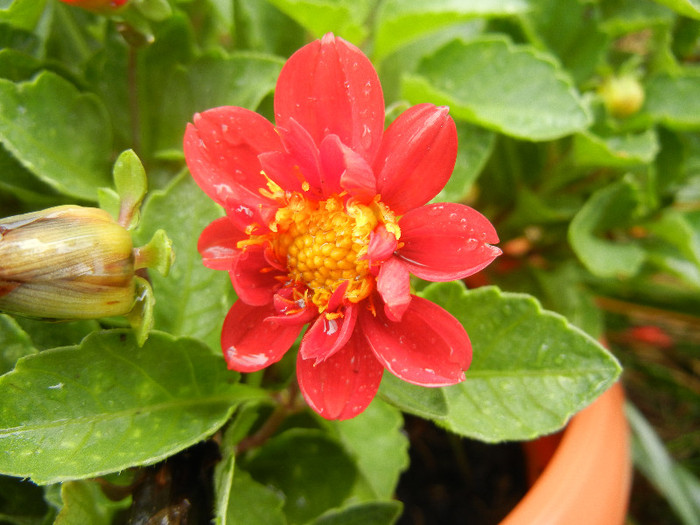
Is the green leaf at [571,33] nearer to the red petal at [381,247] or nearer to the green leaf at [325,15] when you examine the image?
the green leaf at [325,15]

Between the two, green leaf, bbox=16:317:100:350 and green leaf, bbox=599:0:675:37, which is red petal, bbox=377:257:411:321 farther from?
green leaf, bbox=599:0:675:37

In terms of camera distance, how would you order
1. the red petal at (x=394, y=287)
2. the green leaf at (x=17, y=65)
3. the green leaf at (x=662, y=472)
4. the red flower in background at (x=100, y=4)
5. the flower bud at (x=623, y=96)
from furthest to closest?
1. the green leaf at (x=662, y=472)
2. the flower bud at (x=623, y=96)
3. the green leaf at (x=17, y=65)
4. the red flower in background at (x=100, y=4)
5. the red petal at (x=394, y=287)

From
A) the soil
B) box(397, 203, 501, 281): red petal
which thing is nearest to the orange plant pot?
the soil

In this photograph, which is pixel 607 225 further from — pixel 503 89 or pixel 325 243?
pixel 325 243

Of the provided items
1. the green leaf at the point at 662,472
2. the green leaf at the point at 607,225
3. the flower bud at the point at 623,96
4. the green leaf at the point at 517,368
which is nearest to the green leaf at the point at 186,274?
the green leaf at the point at 517,368

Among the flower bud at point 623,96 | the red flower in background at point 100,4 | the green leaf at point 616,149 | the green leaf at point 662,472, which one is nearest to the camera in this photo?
the red flower in background at point 100,4

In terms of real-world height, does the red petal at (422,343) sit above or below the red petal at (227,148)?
below

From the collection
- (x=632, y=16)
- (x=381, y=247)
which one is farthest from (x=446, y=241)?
(x=632, y=16)
